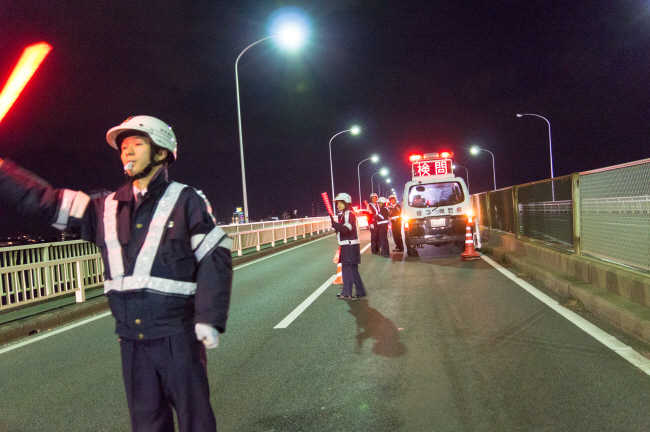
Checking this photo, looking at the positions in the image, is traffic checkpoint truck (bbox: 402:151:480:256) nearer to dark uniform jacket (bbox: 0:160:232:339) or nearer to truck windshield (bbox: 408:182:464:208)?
truck windshield (bbox: 408:182:464:208)

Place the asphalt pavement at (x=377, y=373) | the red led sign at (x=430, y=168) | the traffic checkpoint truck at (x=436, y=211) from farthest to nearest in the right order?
the red led sign at (x=430, y=168) → the traffic checkpoint truck at (x=436, y=211) → the asphalt pavement at (x=377, y=373)

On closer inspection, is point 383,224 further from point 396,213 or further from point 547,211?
point 547,211

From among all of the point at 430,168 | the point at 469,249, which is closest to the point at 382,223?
the point at 469,249

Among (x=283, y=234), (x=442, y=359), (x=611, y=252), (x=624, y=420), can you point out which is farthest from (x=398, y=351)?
(x=283, y=234)

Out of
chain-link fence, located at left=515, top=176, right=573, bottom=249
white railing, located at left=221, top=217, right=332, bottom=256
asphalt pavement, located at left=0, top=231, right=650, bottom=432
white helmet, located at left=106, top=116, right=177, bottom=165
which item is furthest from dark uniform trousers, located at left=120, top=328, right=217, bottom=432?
white railing, located at left=221, top=217, right=332, bottom=256

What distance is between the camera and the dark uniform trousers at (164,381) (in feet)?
7.77

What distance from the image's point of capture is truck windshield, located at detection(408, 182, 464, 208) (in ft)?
46.7

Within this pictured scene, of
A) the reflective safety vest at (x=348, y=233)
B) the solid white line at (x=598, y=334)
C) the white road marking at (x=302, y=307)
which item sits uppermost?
the reflective safety vest at (x=348, y=233)

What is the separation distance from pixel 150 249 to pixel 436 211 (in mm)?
12406

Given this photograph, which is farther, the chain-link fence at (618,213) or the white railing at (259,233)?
the white railing at (259,233)

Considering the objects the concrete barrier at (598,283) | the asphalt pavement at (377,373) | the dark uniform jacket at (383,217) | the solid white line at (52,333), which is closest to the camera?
the asphalt pavement at (377,373)

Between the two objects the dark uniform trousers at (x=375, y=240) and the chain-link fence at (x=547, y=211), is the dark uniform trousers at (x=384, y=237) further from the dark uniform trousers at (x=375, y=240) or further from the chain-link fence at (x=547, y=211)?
the chain-link fence at (x=547, y=211)

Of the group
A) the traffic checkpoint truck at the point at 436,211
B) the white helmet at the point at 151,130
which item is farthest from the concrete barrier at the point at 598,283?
the white helmet at the point at 151,130

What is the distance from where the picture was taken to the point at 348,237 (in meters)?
8.40
